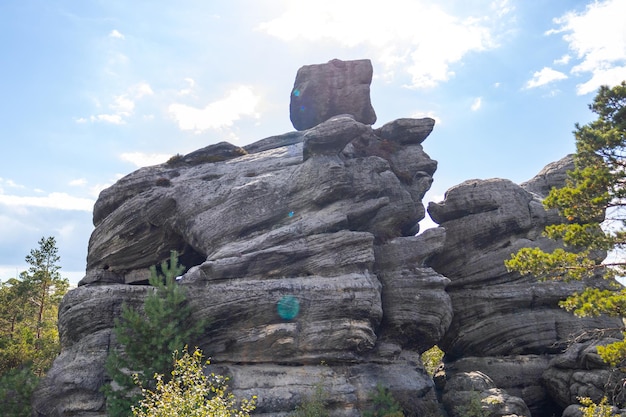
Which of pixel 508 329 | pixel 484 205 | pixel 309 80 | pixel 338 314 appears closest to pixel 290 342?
pixel 338 314

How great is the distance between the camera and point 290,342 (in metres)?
32.6

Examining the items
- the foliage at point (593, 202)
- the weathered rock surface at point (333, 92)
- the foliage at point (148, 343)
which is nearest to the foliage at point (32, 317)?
the foliage at point (148, 343)

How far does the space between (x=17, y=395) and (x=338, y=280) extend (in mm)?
23714

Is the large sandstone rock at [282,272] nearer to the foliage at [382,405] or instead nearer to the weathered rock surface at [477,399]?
the foliage at [382,405]

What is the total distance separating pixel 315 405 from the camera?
1126 inches

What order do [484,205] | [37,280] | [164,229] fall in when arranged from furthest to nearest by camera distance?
[37,280] < [484,205] < [164,229]

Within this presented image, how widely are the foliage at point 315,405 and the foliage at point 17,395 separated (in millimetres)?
19189

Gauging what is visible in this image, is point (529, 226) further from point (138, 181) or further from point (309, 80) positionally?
point (138, 181)

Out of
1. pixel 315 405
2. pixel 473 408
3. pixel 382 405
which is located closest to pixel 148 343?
pixel 315 405

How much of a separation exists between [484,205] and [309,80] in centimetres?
2626

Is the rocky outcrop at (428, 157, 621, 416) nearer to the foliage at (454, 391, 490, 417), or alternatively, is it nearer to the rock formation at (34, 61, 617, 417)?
the rock formation at (34, 61, 617, 417)

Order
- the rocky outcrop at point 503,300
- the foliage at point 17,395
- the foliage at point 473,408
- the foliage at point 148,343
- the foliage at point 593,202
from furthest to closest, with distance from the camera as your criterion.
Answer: the rocky outcrop at point 503,300, the foliage at point 17,395, the foliage at point 473,408, the foliage at point 148,343, the foliage at point 593,202

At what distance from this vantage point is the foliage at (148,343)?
96.1 feet

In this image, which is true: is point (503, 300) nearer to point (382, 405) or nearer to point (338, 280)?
point (338, 280)
